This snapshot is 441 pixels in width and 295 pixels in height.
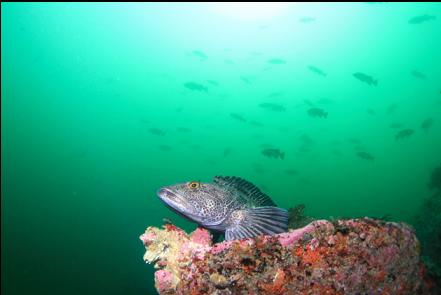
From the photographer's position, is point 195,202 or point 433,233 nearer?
point 195,202

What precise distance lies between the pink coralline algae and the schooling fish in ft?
1.54

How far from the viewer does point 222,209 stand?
3.43 m

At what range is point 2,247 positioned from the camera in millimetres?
29969

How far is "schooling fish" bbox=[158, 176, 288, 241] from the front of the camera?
2961 millimetres

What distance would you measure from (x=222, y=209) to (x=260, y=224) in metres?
0.59

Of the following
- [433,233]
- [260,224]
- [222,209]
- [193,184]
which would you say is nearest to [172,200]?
[193,184]

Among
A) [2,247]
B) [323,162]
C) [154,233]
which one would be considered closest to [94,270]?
[2,247]

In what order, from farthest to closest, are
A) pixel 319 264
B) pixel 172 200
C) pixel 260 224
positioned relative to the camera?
1. pixel 172 200
2. pixel 260 224
3. pixel 319 264

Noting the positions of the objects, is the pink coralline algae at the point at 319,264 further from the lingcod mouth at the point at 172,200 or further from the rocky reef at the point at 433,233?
the lingcod mouth at the point at 172,200

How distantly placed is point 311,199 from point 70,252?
234ft

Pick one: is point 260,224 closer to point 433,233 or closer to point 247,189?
point 247,189

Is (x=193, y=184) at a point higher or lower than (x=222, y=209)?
higher

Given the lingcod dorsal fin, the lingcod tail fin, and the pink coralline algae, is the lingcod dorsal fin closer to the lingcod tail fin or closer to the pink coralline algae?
the lingcod tail fin

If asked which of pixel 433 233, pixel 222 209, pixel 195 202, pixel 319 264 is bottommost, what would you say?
pixel 433 233
